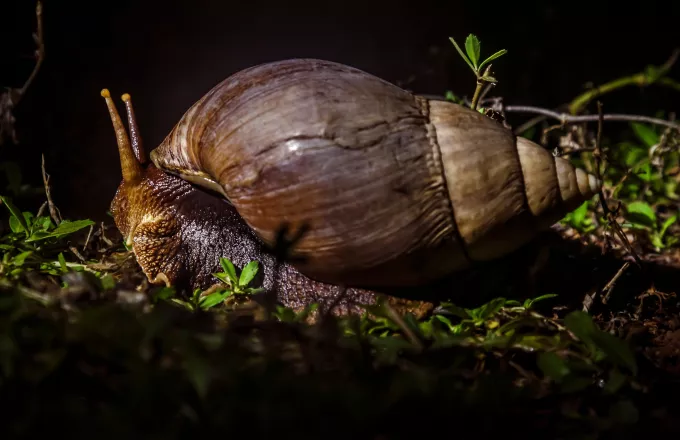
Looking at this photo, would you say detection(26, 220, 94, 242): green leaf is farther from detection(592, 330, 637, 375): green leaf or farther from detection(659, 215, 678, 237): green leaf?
detection(659, 215, 678, 237): green leaf

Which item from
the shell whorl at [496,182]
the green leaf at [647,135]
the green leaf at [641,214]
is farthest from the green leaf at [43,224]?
the green leaf at [647,135]

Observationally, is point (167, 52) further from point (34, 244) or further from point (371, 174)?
point (371, 174)

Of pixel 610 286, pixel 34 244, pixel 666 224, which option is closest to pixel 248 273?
pixel 34 244

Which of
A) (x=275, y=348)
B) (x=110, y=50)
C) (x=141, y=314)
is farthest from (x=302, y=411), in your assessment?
(x=110, y=50)

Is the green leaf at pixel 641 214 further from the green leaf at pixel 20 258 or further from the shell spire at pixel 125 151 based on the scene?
the green leaf at pixel 20 258

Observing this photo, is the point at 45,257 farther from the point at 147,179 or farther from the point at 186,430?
the point at 186,430
